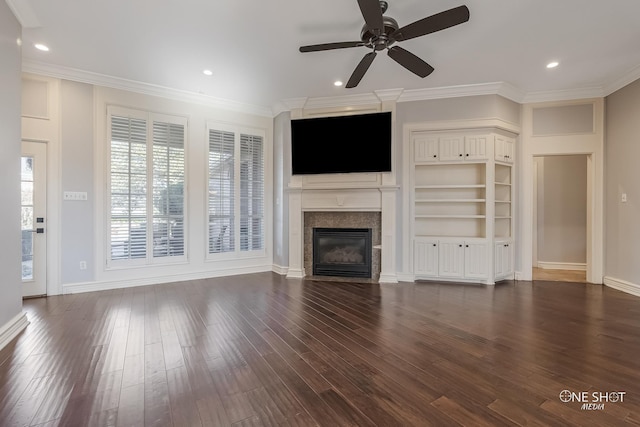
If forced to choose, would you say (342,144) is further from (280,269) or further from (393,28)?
(280,269)

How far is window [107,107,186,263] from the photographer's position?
423cm

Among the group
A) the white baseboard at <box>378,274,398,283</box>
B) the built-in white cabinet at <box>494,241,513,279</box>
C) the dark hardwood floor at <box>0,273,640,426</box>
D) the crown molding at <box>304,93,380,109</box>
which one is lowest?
the dark hardwood floor at <box>0,273,640,426</box>

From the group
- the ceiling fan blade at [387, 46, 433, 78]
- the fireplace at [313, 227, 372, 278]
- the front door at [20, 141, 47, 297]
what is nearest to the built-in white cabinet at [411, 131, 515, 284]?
the fireplace at [313, 227, 372, 278]

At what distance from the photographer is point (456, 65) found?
148 inches

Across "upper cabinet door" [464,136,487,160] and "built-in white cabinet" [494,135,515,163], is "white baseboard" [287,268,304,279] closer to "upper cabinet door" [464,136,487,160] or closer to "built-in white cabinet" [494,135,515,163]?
"upper cabinet door" [464,136,487,160]

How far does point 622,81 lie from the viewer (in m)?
4.12

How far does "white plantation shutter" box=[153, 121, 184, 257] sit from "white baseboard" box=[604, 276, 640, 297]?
675cm

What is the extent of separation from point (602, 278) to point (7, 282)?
760 cm

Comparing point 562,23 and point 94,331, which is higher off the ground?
point 562,23

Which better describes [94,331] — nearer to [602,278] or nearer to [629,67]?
[602,278]

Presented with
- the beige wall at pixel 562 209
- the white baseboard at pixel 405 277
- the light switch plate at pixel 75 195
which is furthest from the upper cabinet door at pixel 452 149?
the light switch plate at pixel 75 195

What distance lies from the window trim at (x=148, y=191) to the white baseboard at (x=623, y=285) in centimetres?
667

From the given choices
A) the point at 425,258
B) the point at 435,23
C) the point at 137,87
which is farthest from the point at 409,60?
the point at 137,87

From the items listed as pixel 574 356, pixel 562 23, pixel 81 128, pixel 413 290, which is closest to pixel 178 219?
pixel 81 128
